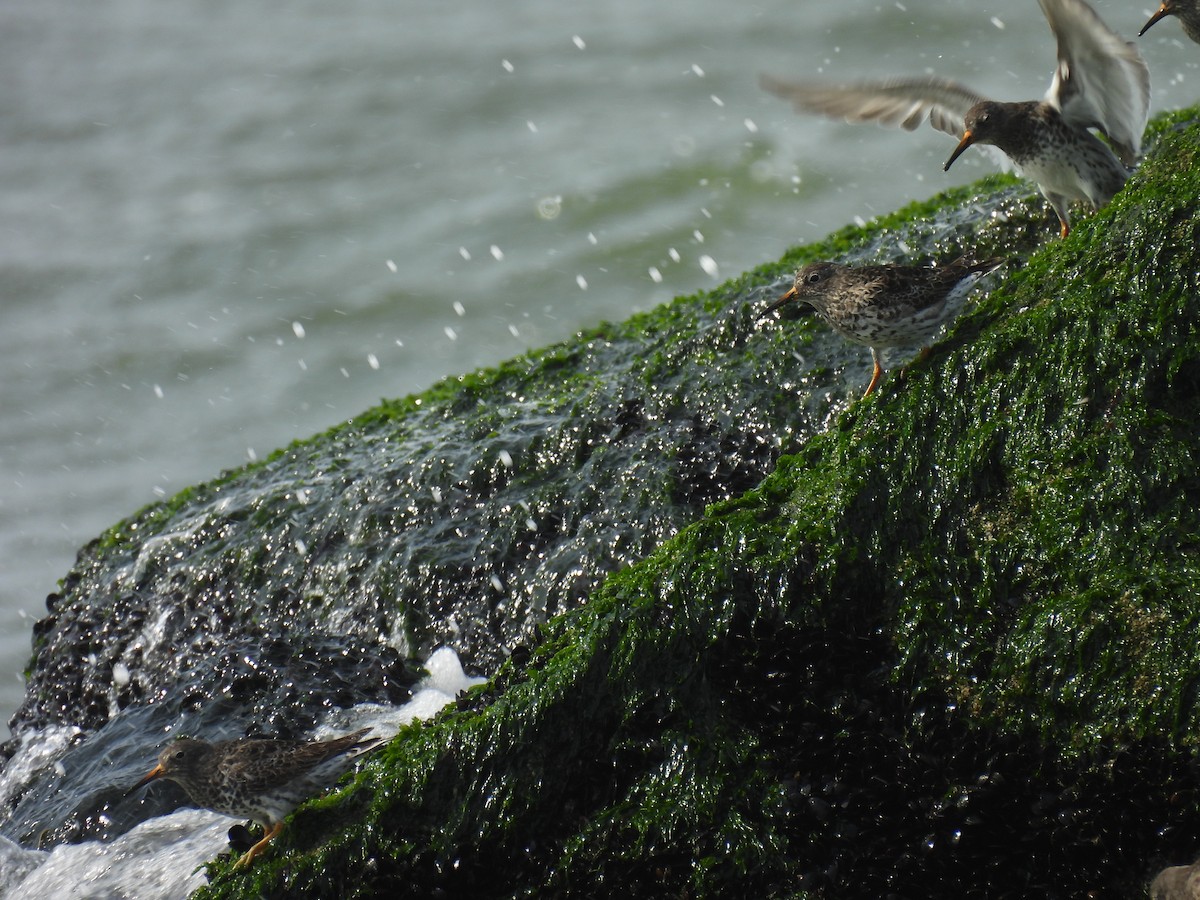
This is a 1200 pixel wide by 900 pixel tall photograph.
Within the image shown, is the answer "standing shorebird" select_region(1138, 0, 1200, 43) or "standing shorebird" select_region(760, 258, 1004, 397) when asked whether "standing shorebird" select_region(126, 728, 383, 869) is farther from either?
"standing shorebird" select_region(1138, 0, 1200, 43)

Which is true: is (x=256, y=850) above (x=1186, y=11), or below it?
below

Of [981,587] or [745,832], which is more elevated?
[981,587]

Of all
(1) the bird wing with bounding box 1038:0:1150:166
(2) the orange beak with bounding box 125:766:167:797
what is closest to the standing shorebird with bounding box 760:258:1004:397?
(1) the bird wing with bounding box 1038:0:1150:166

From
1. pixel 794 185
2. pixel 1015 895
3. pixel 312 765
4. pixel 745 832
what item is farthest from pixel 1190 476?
pixel 794 185

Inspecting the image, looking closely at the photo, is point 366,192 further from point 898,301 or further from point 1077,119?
point 898,301

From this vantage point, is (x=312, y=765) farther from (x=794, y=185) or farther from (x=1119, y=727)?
(x=794, y=185)

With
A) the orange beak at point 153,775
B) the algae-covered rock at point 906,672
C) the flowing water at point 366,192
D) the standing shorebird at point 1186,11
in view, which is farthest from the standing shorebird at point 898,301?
the flowing water at point 366,192

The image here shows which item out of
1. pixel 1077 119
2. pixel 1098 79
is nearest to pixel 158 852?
pixel 1077 119
